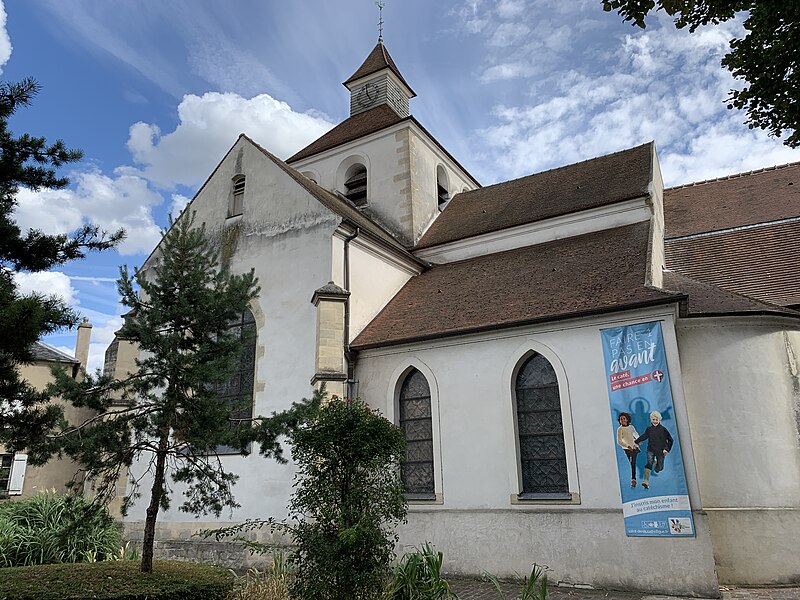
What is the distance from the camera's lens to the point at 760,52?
21.7 ft

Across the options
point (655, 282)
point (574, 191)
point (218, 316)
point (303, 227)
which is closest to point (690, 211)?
point (574, 191)

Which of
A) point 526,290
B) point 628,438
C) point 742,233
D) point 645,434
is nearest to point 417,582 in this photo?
point 628,438

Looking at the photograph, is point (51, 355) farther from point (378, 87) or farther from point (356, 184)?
point (378, 87)

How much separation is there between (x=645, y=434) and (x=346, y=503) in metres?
5.36

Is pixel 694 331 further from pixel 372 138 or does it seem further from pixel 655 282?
pixel 372 138

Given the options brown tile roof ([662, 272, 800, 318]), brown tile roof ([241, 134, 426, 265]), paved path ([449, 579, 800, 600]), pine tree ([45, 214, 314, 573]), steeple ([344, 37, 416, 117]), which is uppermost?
steeple ([344, 37, 416, 117])

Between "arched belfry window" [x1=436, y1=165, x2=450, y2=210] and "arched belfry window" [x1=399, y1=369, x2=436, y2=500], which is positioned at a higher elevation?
"arched belfry window" [x1=436, y1=165, x2=450, y2=210]

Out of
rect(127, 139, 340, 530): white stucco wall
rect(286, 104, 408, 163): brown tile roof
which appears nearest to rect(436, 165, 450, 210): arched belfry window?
rect(286, 104, 408, 163): brown tile roof

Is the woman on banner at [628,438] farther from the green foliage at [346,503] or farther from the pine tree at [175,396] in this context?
the pine tree at [175,396]

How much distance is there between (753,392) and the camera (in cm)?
999

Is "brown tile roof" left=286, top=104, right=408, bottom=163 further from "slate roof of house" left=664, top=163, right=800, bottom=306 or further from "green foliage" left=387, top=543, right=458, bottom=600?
"green foliage" left=387, top=543, right=458, bottom=600

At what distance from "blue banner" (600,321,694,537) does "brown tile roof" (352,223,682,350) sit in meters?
0.74

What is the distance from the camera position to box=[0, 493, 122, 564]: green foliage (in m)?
10.3

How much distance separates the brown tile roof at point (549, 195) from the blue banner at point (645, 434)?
5275mm
